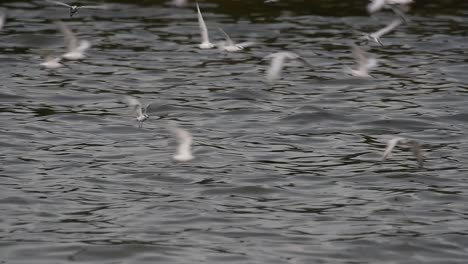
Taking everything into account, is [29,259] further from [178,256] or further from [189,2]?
[189,2]

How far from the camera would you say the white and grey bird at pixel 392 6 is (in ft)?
61.5

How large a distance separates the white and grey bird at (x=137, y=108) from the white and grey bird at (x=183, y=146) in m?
0.52

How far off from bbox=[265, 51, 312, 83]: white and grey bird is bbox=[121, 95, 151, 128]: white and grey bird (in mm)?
1886

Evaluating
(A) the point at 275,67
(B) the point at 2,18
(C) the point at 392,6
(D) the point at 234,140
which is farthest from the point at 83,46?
(C) the point at 392,6

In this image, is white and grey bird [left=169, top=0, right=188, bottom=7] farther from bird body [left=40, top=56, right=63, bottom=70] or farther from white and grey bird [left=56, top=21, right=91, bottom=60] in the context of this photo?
bird body [left=40, top=56, right=63, bottom=70]

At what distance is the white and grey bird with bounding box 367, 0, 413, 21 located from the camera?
18.8 m

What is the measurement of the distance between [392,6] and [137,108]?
6353 millimetres

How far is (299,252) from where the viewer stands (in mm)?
10383

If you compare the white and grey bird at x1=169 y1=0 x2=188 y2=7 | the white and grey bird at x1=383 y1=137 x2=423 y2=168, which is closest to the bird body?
the white and grey bird at x1=169 y1=0 x2=188 y2=7

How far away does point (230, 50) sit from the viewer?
17.4 m

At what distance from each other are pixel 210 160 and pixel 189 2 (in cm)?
830

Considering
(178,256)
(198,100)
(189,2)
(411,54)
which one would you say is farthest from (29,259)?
(189,2)

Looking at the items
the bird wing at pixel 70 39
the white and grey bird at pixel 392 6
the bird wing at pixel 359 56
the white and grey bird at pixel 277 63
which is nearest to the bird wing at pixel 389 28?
the white and grey bird at pixel 392 6

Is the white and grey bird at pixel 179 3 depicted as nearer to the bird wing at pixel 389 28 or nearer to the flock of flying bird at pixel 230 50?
the flock of flying bird at pixel 230 50
